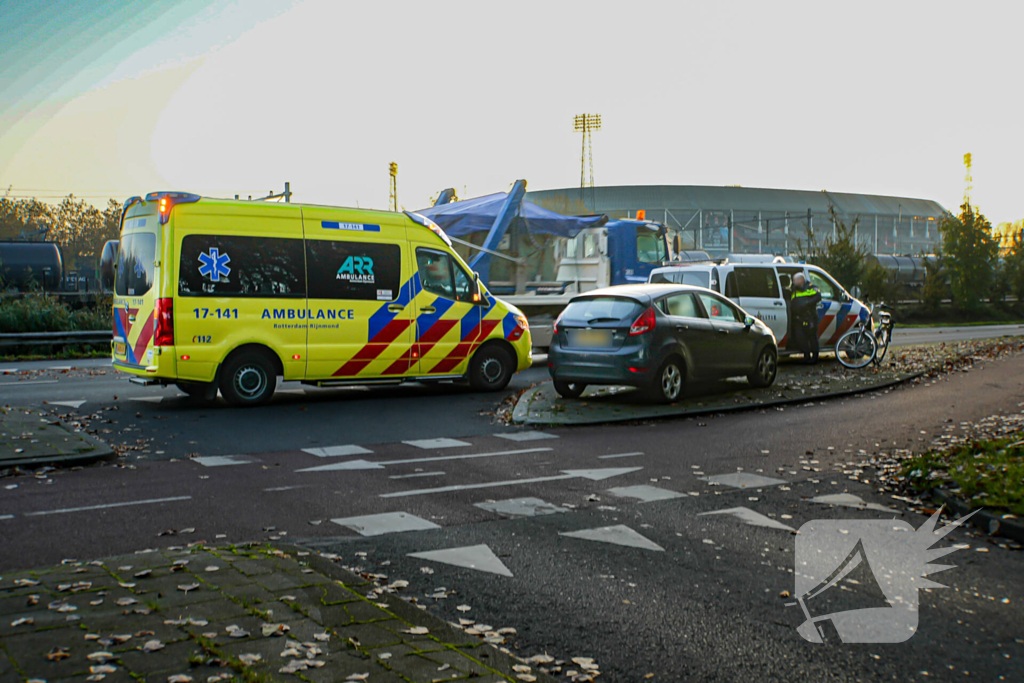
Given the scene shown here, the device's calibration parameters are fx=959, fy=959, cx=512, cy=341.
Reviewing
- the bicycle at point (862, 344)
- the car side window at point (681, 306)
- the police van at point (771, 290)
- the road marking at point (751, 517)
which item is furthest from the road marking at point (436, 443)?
the bicycle at point (862, 344)

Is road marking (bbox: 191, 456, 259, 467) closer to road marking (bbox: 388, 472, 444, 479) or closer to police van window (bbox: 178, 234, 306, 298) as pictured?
road marking (bbox: 388, 472, 444, 479)

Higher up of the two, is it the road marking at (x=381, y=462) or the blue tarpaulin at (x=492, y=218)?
the blue tarpaulin at (x=492, y=218)

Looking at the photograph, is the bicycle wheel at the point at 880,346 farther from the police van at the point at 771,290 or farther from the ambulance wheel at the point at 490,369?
the ambulance wheel at the point at 490,369

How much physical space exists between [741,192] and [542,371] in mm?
88931

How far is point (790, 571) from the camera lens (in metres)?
5.00

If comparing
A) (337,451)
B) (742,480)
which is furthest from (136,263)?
(742,480)

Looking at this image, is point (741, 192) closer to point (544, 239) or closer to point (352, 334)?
point (544, 239)

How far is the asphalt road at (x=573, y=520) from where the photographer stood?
397 centimetres

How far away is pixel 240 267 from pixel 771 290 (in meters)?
10.1

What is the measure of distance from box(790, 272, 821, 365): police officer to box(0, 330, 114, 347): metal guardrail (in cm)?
1379

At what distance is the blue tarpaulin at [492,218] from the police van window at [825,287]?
17.8 ft

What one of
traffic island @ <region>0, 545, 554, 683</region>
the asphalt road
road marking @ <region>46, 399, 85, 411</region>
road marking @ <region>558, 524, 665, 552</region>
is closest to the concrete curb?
the asphalt road

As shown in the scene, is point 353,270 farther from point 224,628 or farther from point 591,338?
point 224,628

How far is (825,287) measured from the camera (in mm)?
18594
